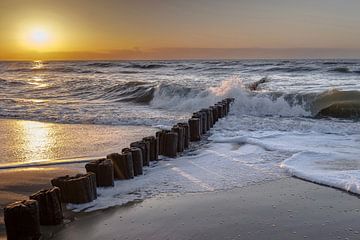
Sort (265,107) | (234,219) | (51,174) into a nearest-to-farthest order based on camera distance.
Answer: (234,219)
(51,174)
(265,107)

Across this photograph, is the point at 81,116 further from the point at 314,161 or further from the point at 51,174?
the point at 314,161

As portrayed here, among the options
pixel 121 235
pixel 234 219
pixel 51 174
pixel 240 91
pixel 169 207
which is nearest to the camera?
pixel 121 235

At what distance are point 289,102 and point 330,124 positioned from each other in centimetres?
526

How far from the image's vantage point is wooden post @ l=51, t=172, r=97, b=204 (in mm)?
5055

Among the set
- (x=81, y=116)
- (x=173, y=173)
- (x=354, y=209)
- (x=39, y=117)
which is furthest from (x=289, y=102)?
(x=354, y=209)

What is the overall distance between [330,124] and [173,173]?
294 inches

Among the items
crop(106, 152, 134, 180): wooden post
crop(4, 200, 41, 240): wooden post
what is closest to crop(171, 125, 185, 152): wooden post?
crop(106, 152, 134, 180): wooden post

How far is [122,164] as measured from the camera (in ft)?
20.0

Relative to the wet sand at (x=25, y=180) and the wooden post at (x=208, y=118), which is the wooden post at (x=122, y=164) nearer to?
the wet sand at (x=25, y=180)

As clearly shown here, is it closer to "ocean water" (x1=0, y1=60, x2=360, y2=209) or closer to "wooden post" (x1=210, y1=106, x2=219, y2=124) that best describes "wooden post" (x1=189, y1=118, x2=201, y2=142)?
Result: "ocean water" (x1=0, y1=60, x2=360, y2=209)

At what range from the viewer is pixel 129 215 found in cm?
481

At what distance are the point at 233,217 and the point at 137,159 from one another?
85.7 inches

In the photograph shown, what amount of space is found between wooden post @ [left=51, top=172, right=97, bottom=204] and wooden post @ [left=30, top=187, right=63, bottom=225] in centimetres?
51

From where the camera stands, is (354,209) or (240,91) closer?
(354,209)
